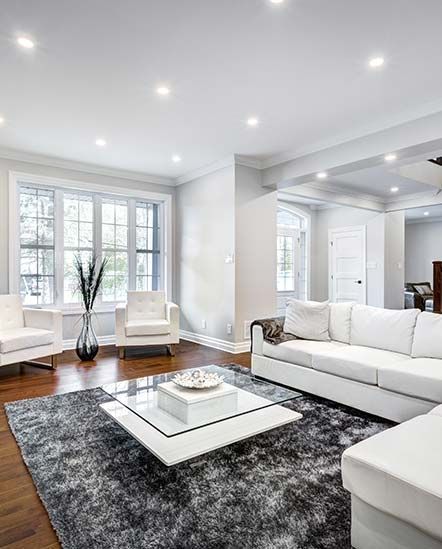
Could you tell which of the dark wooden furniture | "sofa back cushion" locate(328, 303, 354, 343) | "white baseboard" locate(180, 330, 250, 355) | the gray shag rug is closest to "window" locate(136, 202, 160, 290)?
"white baseboard" locate(180, 330, 250, 355)

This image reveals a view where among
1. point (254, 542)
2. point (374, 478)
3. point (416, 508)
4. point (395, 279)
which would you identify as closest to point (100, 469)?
point (254, 542)

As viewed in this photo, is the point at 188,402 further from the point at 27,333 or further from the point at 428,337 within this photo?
the point at 27,333

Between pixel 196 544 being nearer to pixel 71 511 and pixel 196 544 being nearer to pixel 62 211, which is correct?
pixel 71 511

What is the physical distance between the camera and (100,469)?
2.18 meters

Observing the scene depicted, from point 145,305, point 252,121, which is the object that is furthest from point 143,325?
point 252,121

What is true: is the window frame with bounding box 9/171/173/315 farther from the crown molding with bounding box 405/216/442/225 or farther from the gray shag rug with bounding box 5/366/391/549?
the crown molding with bounding box 405/216/442/225

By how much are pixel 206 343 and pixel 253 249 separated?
1608mm

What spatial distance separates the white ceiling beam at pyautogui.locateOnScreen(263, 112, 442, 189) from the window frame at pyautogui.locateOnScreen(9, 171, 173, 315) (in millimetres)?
2074

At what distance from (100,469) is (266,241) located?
4.02 meters

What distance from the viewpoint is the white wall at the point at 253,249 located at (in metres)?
5.28

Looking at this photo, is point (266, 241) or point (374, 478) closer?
point (374, 478)

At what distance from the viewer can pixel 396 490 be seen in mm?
1354

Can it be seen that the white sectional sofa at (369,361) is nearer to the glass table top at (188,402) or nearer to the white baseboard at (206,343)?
the glass table top at (188,402)

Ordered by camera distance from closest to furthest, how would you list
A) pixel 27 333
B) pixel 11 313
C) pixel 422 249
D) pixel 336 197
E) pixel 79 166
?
pixel 27 333
pixel 11 313
pixel 79 166
pixel 336 197
pixel 422 249
